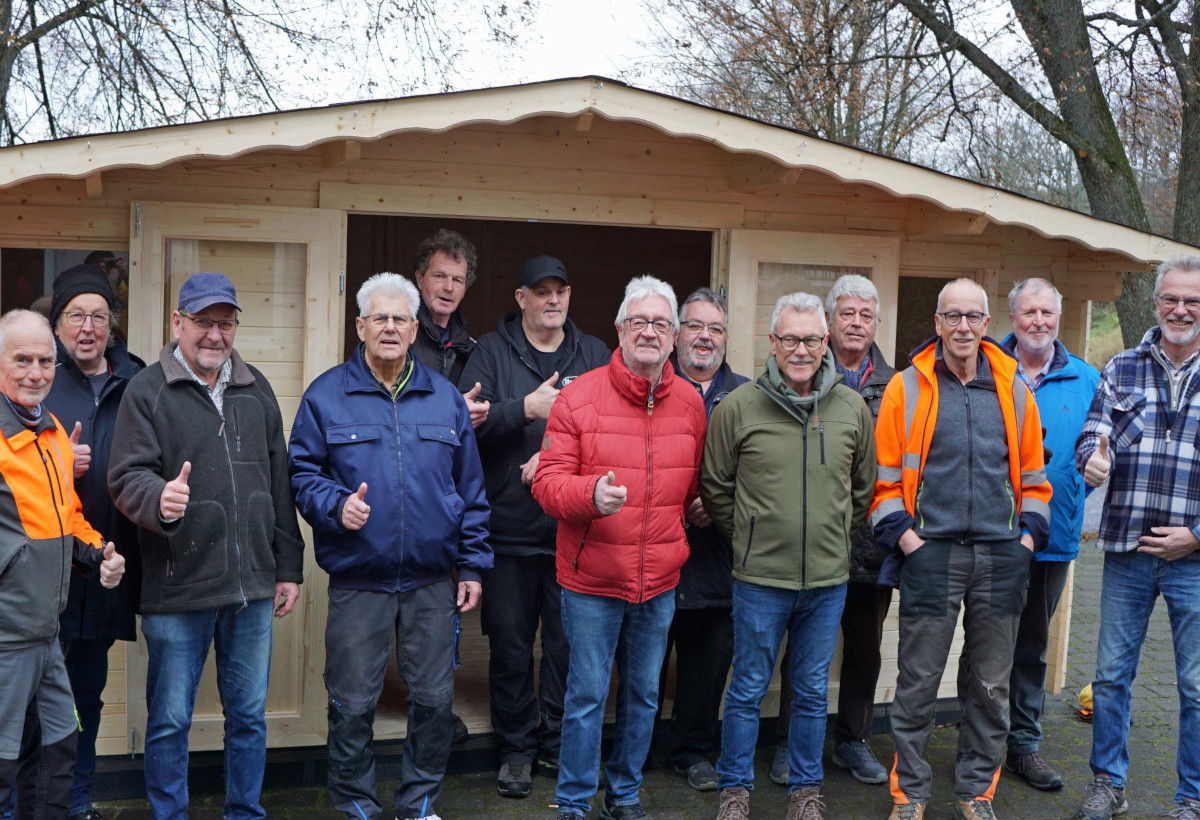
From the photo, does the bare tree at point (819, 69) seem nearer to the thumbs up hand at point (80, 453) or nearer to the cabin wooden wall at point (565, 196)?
the cabin wooden wall at point (565, 196)

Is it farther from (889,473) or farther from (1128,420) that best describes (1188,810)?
(889,473)

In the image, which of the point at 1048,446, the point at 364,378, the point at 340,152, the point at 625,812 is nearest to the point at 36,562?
the point at 364,378

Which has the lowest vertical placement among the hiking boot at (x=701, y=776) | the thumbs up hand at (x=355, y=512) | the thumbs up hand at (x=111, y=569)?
the hiking boot at (x=701, y=776)

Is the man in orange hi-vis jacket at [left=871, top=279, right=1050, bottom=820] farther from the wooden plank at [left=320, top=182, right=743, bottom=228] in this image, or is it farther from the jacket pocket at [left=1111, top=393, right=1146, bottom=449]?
the wooden plank at [left=320, top=182, right=743, bottom=228]

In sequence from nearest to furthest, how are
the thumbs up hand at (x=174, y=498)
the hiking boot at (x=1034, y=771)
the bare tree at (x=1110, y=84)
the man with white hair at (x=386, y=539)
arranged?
1. the thumbs up hand at (x=174, y=498)
2. the man with white hair at (x=386, y=539)
3. the hiking boot at (x=1034, y=771)
4. the bare tree at (x=1110, y=84)

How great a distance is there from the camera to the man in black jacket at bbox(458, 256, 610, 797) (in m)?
4.07

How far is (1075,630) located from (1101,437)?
14.4ft

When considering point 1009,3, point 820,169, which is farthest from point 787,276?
point 1009,3

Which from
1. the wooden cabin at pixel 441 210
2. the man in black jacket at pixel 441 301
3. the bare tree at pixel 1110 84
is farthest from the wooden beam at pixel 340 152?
the bare tree at pixel 1110 84

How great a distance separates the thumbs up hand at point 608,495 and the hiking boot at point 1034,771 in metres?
2.29

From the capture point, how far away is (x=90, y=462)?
3.45 m

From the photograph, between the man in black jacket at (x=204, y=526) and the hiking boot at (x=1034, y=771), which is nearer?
the man in black jacket at (x=204, y=526)

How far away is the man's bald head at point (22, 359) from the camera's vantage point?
303 cm

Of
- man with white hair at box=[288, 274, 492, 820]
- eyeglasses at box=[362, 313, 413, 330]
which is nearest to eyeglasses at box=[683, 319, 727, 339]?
man with white hair at box=[288, 274, 492, 820]
